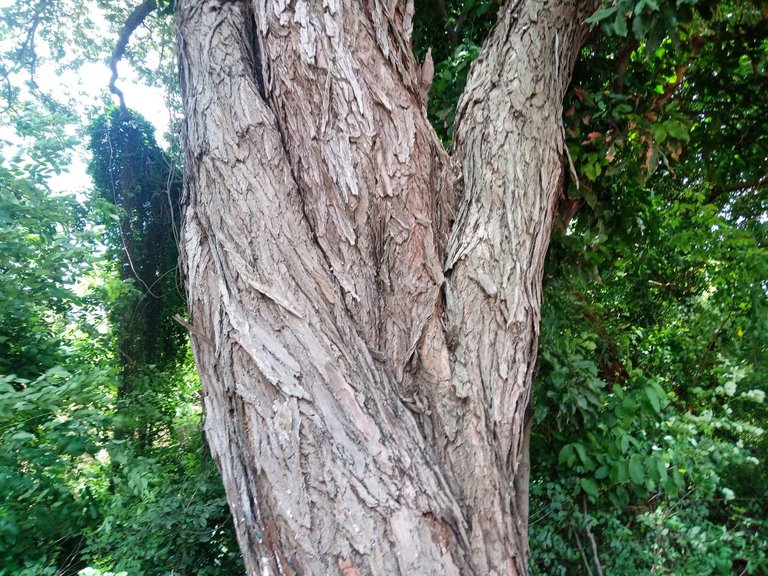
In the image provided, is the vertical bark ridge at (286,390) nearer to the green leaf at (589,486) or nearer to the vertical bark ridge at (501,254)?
the vertical bark ridge at (501,254)

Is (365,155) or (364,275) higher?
(365,155)

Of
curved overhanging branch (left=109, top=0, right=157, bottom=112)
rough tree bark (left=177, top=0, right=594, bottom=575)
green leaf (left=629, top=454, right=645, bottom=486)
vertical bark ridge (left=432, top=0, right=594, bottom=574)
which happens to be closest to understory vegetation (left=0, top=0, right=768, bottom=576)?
green leaf (left=629, top=454, right=645, bottom=486)

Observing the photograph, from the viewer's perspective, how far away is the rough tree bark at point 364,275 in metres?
1.35

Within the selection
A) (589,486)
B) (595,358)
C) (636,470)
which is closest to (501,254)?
(636,470)

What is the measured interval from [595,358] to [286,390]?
2.94 metres

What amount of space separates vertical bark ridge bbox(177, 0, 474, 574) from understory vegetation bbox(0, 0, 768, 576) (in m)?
1.14

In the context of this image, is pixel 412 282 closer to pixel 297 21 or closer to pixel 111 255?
pixel 297 21

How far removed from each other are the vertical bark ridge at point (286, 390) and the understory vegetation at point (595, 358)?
1139 millimetres

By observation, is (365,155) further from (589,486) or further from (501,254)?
(589,486)

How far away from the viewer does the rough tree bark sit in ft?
4.42

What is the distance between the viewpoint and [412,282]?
174 centimetres

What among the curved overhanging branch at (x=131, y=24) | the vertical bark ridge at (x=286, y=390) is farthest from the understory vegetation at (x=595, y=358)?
the curved overhanging branch at (x=131, y=24)

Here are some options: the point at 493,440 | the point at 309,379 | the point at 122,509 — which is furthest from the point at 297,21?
the point at 122,509

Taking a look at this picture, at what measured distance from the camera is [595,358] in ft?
12.0
